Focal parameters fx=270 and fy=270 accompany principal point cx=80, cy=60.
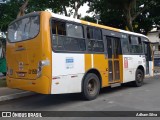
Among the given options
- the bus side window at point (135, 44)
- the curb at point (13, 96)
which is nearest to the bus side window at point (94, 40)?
the bus side window at point (135, 44)

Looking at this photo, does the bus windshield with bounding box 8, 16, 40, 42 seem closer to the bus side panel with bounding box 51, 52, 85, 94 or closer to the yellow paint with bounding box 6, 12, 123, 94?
the yellow paint with bounding box 6, 12, 123, 94

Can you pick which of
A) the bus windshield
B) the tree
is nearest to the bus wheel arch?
the bus windshield

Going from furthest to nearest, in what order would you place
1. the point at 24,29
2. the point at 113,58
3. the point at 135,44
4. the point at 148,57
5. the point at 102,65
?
the point at 148,57, the point at 135,44, the point at 113,58, the point at 102,65, the point at 24,29

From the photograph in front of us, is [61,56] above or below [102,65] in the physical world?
above

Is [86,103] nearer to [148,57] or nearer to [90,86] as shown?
[90,86]

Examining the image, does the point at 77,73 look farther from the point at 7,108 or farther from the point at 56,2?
the point at 56,2

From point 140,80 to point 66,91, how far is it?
Answer: 589 centimetres

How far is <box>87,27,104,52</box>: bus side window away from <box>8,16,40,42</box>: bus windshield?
2180 mm

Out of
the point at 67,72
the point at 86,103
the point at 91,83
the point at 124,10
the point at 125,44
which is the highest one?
the point at 124,10

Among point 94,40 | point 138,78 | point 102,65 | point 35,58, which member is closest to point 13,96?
point 35,58

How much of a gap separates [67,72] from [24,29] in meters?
2.03

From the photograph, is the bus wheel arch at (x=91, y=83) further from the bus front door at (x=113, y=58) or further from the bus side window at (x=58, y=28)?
the bus side window at (x=58, y=28)

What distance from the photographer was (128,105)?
8.52 metres

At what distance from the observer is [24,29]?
8836mm
